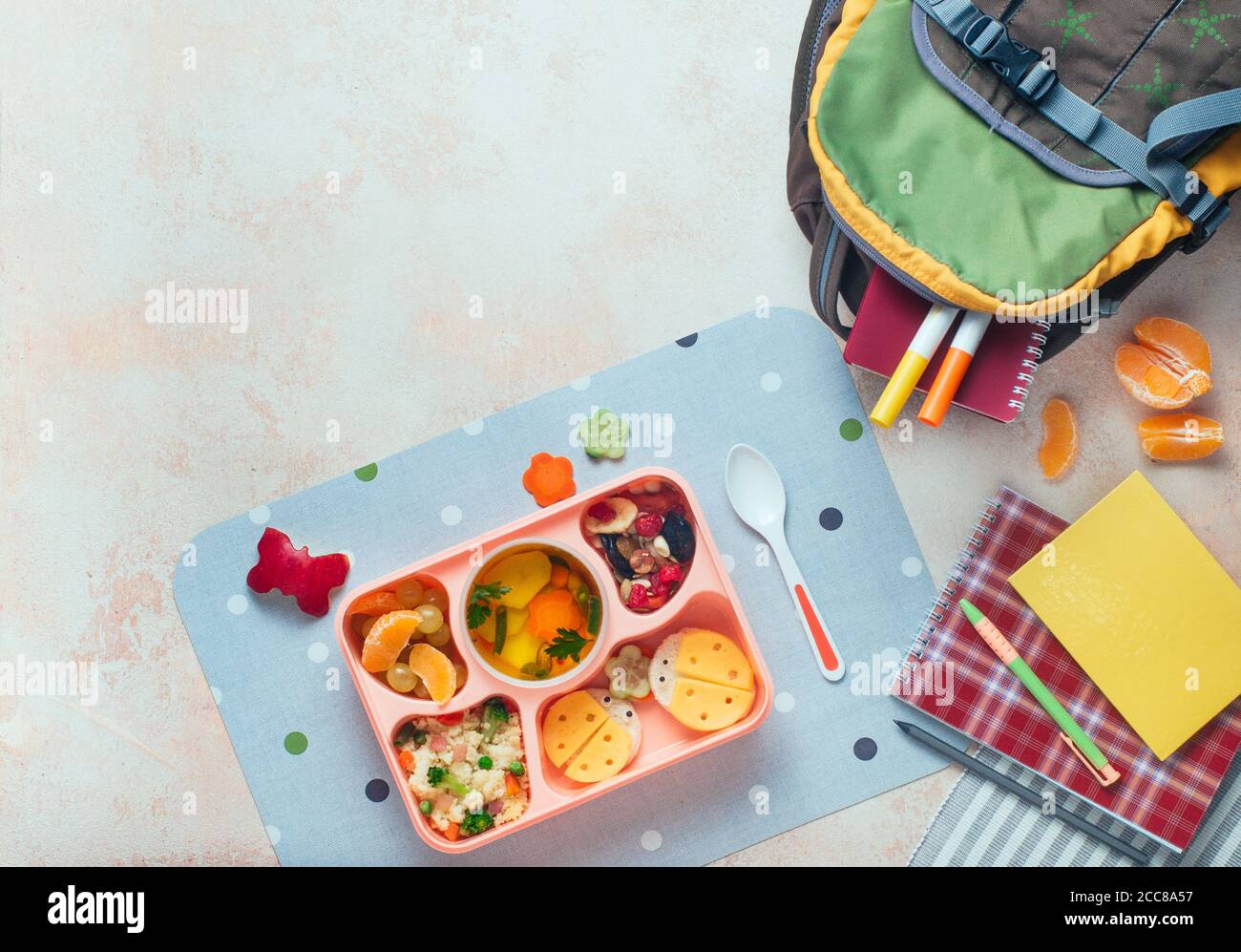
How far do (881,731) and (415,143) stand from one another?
0.85 meters

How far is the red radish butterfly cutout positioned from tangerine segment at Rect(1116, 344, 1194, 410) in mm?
894

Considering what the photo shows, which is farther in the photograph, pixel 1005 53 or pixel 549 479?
pixel 549 479

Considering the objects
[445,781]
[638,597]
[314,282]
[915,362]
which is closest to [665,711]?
[638,597]

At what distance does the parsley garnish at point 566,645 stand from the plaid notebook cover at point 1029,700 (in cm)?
36

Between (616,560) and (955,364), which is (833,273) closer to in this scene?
(955,364)

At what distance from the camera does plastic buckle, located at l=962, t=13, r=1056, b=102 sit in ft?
2.94

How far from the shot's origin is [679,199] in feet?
3.72

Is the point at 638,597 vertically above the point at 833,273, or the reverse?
the point at 833,273

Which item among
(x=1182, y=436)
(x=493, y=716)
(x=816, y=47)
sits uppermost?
(x=816, y=47)

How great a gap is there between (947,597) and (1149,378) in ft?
1.07

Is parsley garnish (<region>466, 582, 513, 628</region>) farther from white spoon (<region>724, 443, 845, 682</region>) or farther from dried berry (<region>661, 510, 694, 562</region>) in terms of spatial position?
white spoon (<region>724, 443, 845, 682</region>)

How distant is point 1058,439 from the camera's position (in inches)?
43.5
